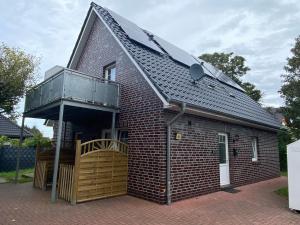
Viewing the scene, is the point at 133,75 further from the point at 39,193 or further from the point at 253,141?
the point at 253,141

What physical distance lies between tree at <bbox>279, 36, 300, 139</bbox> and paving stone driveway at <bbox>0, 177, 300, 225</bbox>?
21.3ft

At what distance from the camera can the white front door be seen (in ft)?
32.8

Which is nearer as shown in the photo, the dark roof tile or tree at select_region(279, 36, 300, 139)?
the dark roof tile

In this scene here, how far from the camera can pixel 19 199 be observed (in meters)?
7.63

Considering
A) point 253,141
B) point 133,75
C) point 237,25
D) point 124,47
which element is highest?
point 237,25

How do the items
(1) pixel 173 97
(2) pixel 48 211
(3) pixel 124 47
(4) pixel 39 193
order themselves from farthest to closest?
(3) pixel 124 47, (4) pixel 39 193, (1) pixel 173 97, (2) pixel 48 211

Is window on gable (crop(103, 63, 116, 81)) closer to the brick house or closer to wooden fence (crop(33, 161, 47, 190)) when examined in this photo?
the brick house

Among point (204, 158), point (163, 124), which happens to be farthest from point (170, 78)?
point (204, 158)

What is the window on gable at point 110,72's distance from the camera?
34.8 feet

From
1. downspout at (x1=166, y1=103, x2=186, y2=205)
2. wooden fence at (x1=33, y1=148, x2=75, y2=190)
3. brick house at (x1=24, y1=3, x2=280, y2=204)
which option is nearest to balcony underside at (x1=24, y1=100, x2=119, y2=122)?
brick house at (x1=24, y1=3, x2=280, y2=204)

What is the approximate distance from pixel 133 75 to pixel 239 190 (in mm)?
6076

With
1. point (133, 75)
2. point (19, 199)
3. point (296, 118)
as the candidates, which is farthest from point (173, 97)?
point (296, 118)

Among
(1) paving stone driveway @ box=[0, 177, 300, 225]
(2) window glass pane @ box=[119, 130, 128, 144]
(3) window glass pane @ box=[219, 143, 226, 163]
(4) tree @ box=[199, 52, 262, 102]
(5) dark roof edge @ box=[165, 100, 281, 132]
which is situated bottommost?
(1) paving stone driveway @ box=[0, 177, 300, 225]

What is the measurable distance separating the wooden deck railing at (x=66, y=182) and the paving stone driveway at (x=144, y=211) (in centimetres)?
28
